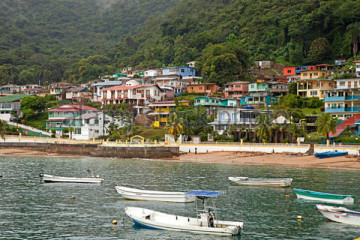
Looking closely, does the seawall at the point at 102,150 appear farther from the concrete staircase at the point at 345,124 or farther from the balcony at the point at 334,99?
the balcony at the point at 334,99

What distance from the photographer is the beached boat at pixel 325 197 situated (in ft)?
131

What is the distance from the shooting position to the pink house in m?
121

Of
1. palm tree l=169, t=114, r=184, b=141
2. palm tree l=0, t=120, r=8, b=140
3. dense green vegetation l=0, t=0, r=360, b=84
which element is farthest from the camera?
dense green vegetation l=0, t=0, r=360, b=84

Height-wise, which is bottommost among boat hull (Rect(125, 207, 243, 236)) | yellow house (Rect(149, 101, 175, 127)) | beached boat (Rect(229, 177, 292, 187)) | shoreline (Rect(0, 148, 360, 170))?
boat hull (Rect(125, 207, 243, 236))

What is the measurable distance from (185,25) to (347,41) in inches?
3090

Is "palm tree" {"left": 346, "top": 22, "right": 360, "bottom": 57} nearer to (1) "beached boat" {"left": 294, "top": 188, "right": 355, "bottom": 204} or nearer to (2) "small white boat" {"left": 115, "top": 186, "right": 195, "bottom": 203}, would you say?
(1) "beached boat" {"left": 294, "top": 188, "right": 355, "bottom": 204}

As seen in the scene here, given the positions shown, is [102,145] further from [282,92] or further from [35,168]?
[282,92]

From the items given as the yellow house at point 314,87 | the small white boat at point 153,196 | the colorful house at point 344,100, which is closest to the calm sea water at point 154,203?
the small white boat at point 153,196

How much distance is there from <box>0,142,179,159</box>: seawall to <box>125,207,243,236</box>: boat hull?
49.3 metres

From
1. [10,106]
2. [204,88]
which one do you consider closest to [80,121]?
[10,106]

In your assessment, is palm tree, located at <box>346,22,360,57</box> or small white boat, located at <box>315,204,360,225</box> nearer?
small white boat, located at <box>315,204,360,225</box>

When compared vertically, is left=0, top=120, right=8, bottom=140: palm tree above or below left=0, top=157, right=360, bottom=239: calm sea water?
above

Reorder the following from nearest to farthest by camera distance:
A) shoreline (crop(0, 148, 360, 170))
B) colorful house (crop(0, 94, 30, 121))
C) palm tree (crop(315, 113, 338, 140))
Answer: shoreline (crop(0, 148, 360, 170)) < palm tree (crop(315, 113, 338, 140)) < colorful house (crop(0, 94, 30, 121))

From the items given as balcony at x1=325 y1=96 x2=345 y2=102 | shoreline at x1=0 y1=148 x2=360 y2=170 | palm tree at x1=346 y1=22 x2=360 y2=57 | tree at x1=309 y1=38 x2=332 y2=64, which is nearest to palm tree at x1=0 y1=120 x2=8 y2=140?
shoreline at x1=0 y1=148 x2=360 y2=170
